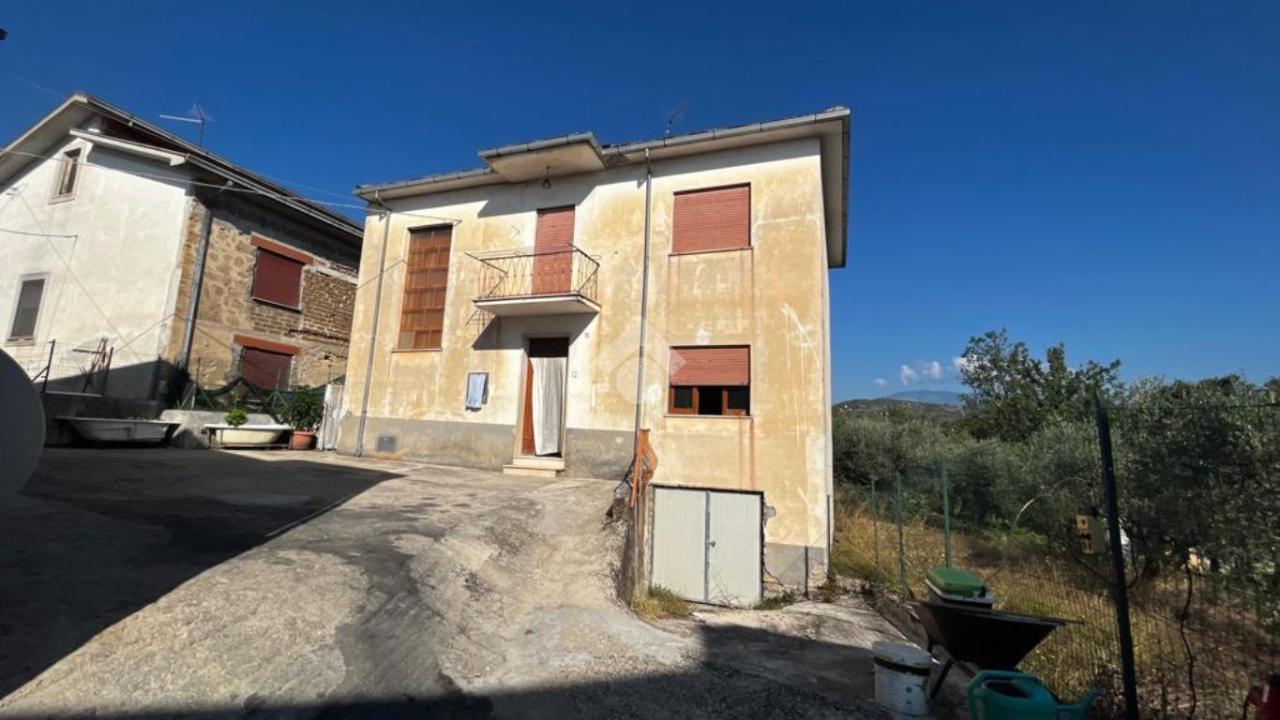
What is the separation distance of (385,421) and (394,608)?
9.02 meters

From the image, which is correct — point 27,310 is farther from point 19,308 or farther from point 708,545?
point 708,545

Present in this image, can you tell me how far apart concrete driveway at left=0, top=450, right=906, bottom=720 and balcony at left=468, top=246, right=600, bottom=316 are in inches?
194

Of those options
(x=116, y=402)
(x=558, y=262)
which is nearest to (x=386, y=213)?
(x=558, y=262)

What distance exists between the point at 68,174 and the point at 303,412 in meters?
→ 10.3

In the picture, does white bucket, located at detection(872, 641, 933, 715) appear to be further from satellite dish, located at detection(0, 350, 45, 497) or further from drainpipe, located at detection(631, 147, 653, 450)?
drainpipe, located at detection(631, 147, 653, 450)

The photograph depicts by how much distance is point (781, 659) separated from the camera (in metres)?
4.71

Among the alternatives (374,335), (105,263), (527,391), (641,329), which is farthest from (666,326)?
(105,263)

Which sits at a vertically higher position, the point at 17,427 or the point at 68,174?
the point at 68,174

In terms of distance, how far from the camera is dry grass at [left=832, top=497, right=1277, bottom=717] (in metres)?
3.48

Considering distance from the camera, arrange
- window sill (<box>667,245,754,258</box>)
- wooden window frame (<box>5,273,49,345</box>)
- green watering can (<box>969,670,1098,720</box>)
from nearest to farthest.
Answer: green watering can (<box>969,670,1098,720</box>)
window sill (<box>667,245,754,258</box>)
wooden window frame (<box>5,273,49,345</box>)

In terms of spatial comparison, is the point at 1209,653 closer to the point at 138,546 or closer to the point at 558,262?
the point at 138,546

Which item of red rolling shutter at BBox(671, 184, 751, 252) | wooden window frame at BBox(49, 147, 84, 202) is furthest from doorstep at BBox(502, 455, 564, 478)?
wooden window frame at BBox(49, 147, 84, 202)

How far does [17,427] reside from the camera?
8.93 ft

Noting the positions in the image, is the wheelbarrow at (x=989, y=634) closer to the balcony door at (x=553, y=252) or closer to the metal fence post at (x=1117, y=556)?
the metal fence post at (x=1117, y=556)
